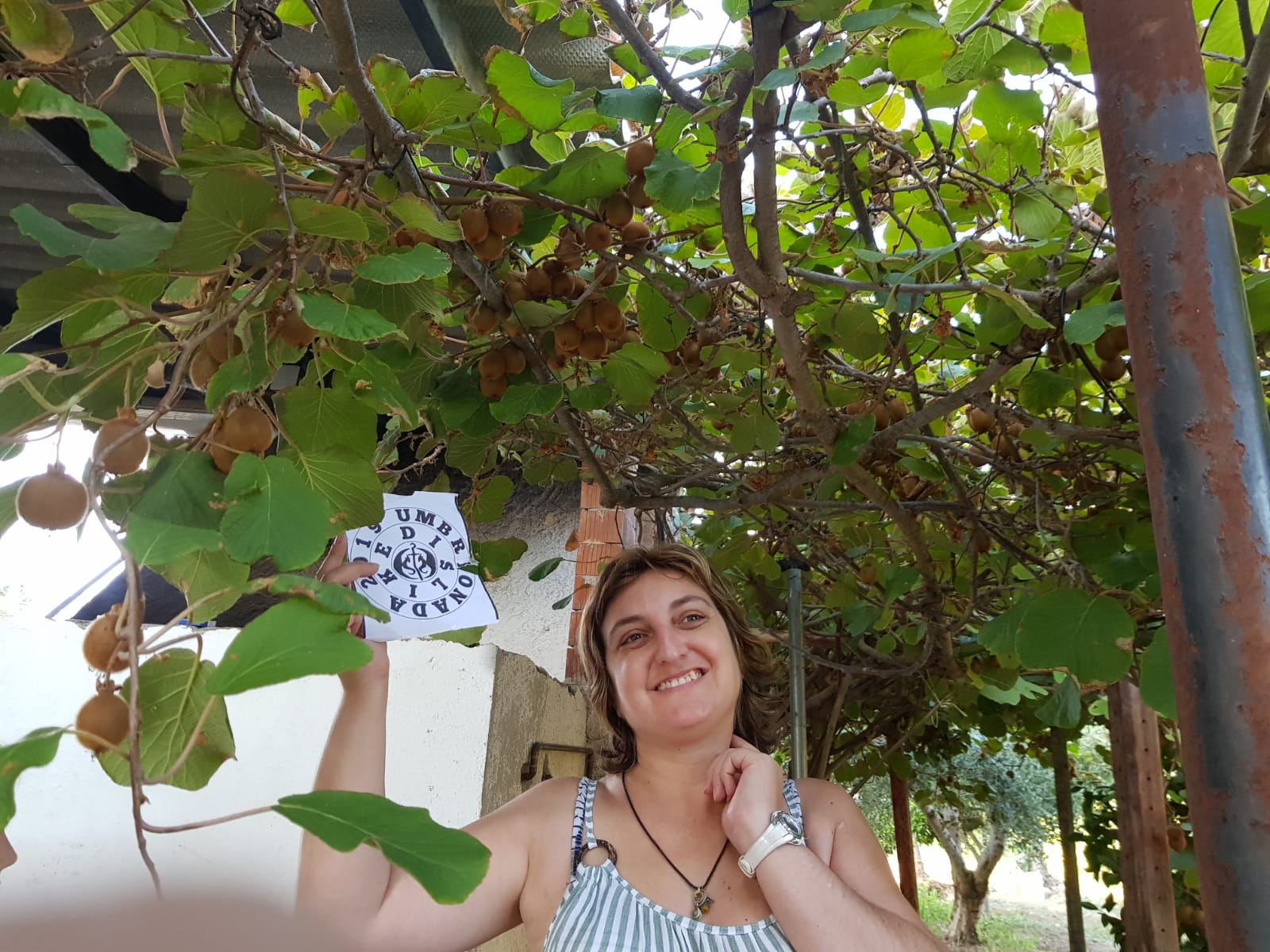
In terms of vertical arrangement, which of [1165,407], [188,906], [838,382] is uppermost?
[838,382]

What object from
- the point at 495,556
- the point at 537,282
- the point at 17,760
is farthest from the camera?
the point at 495,556

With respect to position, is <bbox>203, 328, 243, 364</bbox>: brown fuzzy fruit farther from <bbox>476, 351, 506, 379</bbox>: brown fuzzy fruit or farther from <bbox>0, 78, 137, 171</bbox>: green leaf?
<bbox>476, 351, 506, 379</bbox>: brown fuzzy fruit

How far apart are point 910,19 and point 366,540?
2.86ft

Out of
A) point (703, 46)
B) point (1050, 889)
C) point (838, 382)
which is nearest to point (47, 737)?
point (703, 46)

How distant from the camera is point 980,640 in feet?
4.99

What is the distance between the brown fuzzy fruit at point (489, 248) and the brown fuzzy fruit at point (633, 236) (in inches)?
7.7

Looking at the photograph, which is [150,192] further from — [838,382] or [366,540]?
[838,382]

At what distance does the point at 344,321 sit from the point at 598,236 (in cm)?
59

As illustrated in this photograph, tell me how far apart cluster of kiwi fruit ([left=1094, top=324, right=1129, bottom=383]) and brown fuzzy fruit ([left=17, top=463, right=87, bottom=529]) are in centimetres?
128

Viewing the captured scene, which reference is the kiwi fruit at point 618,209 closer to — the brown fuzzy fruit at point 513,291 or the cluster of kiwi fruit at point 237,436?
the brown fuzzy fruit at point 513,291

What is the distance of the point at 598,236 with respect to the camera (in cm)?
121

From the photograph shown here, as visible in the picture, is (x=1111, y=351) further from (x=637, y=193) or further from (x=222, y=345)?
(x=222, y=345)

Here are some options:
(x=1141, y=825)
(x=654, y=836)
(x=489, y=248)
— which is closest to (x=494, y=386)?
(x=489, y=248)

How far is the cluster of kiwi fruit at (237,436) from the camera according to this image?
71 cm
